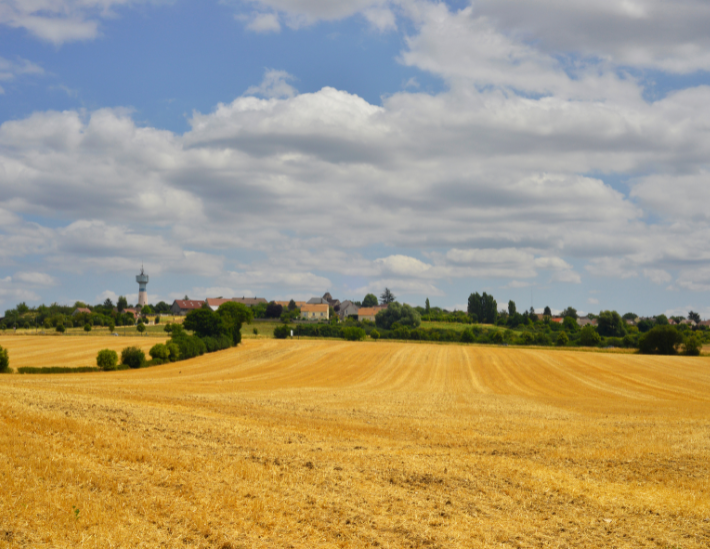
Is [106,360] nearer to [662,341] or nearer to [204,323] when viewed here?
[204,323]

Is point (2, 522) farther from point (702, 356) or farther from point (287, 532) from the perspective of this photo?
point (702, 356)

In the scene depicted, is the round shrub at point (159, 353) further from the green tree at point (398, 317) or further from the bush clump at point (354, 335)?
the green tree at point (398, 317)

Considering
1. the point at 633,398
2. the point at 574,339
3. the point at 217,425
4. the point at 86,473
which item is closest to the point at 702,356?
the point at 574,339

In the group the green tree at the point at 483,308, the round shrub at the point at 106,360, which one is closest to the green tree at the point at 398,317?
the green tree at the point at 483,308

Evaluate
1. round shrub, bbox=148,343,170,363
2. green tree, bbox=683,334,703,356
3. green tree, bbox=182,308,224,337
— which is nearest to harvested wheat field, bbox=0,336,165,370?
round shrub, bbox=148,343,170,363

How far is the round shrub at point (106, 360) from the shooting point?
56875 mm

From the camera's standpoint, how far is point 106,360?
187 ft

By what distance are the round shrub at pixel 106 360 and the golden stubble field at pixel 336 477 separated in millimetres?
31854

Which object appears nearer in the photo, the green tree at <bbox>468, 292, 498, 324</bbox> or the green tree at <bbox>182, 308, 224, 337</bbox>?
the green tree at <bbox>182, 308, 224, 337</bbox>

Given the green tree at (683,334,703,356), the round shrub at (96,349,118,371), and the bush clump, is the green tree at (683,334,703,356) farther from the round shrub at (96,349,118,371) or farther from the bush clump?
the round shrub at (96,349,118,371)

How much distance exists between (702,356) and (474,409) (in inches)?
2920

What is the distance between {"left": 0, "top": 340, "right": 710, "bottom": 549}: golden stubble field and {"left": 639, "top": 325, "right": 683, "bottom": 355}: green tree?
72068 millimetres

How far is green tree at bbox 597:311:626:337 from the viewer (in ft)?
431

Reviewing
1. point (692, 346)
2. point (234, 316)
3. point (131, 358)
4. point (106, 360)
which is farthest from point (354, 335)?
point (106, 360)
